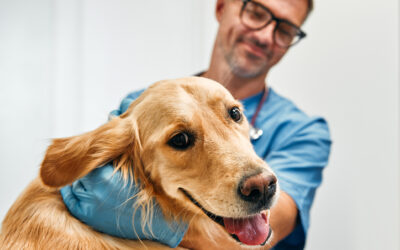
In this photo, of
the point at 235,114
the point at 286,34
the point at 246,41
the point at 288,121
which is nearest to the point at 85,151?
the point at 235,114

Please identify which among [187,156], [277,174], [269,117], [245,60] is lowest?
[277,174]

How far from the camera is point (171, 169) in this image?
2.20 feet

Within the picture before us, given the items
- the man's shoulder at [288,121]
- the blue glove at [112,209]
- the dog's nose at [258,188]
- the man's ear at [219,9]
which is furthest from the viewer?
the man's shoulder at [288,121]

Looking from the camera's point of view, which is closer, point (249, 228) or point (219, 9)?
point (249, 228)

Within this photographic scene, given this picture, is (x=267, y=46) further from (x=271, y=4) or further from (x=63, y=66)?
(x=63, y=66)

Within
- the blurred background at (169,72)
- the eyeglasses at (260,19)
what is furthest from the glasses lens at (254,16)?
the blurred background at (169,72)

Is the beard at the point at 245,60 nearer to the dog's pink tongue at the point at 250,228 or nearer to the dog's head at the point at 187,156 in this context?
the dog's head at the point at 187,156

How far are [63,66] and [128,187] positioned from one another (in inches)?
17.2

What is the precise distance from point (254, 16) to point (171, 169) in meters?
0.38

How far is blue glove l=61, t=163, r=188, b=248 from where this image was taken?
0.70 m

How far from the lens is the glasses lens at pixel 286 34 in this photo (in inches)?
30.9

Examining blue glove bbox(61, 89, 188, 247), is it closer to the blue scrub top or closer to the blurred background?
the blue scrub top

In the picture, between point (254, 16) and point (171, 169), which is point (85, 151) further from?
point (254, 16)

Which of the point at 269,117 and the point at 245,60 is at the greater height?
the point at 245,60
